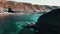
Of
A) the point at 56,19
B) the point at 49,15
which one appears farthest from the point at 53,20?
the point at 49,15

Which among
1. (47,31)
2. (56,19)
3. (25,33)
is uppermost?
(56,19)

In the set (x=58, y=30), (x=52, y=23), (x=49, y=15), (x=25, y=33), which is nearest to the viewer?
(x=58, y=30)

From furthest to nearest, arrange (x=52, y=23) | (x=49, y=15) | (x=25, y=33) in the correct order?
1. (x=25, y=33)
2. (x=49, y=15)
3. (x=52, y=23)

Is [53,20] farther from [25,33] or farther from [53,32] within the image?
[25,33]

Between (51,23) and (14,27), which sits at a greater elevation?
(51,23)

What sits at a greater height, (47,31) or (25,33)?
(47,31)

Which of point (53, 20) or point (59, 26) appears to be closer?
point (59, 26)

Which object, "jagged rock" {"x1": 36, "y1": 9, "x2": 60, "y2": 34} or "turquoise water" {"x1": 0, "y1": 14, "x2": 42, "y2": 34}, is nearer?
"jagged rock" {"x1": 36, "y1": 9, "x2": 60, "y2": 34}

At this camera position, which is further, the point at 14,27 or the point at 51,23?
the point at 14,27

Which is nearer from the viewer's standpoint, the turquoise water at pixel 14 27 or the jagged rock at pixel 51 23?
the jagged rock at pixel 51 23

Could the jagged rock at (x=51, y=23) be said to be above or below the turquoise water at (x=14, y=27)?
above

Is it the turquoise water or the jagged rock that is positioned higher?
the jagged rock
